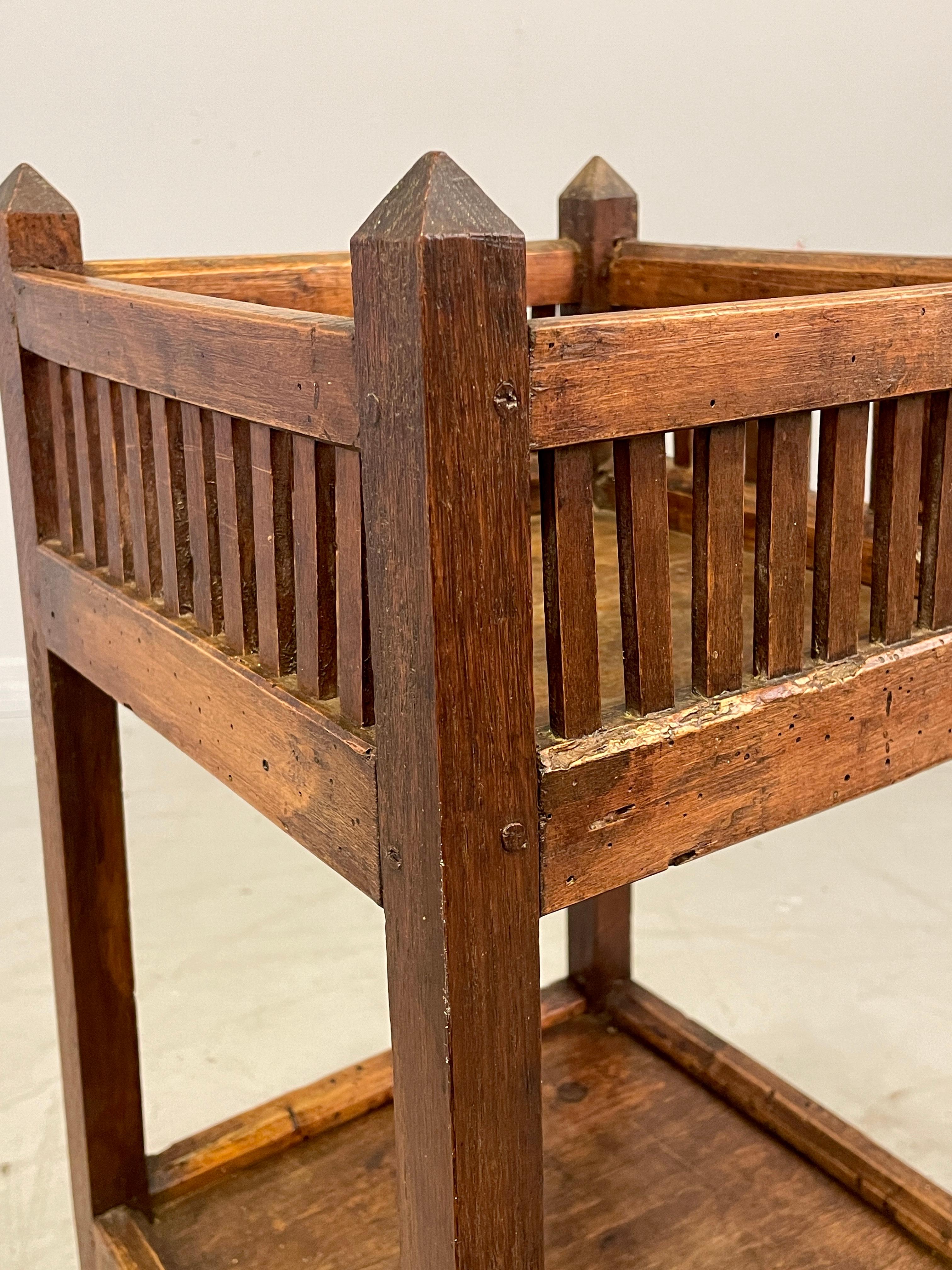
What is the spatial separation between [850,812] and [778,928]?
1.56ft

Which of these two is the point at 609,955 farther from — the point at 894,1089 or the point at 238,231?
the point at 238,231

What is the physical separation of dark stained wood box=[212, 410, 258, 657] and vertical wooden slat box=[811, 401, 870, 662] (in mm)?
358

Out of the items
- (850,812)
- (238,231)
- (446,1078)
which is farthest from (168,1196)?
(238,231)

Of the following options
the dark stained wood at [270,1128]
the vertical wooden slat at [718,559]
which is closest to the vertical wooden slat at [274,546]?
the vertical wooden slat at [718,559]

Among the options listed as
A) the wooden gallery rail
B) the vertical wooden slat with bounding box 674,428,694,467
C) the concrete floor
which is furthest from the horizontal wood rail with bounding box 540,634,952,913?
the concrete floor

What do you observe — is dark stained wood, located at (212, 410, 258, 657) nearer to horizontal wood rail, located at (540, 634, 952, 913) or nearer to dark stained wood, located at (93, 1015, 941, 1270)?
horizontal wood rail, located at (540, 634, 952, 913)

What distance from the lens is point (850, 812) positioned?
261cm

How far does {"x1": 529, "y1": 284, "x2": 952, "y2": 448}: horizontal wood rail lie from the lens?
73cm

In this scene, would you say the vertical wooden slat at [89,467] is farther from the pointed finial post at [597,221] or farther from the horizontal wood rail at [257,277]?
the pointed finial post at [597,221]

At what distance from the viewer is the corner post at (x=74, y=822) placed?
1.12 m

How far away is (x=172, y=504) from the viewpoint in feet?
3.24

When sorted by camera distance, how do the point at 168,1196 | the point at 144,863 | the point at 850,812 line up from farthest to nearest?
the point at 850,812 < the point at 144,863 < the point at 168,1196

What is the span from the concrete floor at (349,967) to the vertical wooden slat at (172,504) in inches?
35.6

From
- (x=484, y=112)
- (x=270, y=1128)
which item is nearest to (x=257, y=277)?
(x=270, y=1128)
